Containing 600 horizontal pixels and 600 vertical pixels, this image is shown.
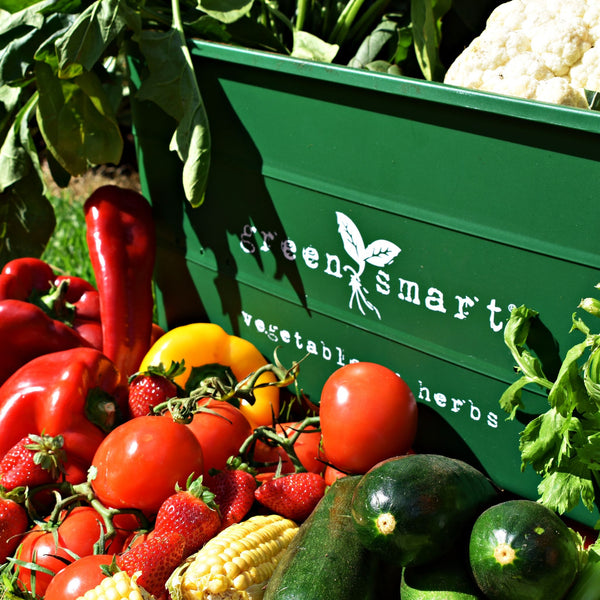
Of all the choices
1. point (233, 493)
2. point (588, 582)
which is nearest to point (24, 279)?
point (233, 493)

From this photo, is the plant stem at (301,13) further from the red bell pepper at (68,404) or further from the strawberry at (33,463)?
the strawberry at (33,463)

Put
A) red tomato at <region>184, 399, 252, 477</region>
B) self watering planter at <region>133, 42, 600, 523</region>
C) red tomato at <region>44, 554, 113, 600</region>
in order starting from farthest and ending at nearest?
red tomato at <region>184, 399, 252, 477</region> < self watering planter at <region>133, 42, 600, 523</region> < red tomato at <region>44, 554, 113, 600</region>

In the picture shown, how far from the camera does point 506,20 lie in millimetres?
1880

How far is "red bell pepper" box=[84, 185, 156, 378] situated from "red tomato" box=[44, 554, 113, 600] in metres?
0.89

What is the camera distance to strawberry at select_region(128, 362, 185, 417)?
196 centimetres

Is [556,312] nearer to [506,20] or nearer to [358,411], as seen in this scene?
[358,411]

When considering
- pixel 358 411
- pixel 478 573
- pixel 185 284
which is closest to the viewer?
pixel 478 573

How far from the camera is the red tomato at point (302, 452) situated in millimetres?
1956

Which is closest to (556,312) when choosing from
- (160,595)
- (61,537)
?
(160,595)

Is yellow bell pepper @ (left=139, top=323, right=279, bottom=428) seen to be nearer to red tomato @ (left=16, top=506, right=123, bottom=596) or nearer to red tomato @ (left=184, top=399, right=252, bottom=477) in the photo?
red tomato @ (left=184, top=399, right=252, bottom=477)

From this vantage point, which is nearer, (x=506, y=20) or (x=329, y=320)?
(x=506, y=20)

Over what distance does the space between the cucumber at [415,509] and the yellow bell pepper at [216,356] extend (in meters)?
0.74

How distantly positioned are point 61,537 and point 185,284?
3.33 ft

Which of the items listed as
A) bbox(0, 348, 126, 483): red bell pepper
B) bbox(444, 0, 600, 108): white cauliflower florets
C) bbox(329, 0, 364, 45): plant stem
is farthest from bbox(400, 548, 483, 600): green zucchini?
bbox(329, 0, 364, 45): plant stem
